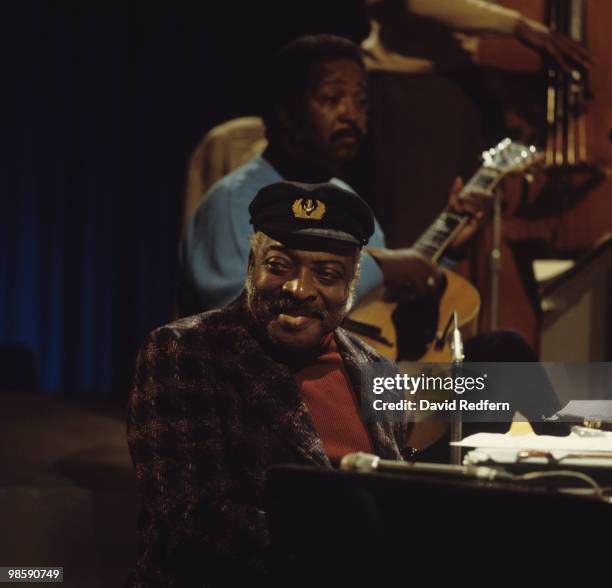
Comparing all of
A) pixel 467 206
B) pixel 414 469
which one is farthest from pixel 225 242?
pixel 414 469

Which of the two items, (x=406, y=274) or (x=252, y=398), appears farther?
(x=406, y=274)

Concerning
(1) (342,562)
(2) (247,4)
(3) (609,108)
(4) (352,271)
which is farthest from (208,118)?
(1) (342,562)

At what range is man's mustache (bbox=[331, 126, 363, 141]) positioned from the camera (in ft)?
9.81

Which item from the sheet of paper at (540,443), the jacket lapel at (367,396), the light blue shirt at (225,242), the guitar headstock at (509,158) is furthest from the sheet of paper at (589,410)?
the guitar headstock at (509,158)

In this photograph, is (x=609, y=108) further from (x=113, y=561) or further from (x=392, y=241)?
(x=113, y=561)

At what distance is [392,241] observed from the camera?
4121mm

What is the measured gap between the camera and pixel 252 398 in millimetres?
1738

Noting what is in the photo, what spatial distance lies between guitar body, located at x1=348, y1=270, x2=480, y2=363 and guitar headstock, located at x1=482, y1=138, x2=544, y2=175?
0.43 m

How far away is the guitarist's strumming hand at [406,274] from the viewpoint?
295 cm

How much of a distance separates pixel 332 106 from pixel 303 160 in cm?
18

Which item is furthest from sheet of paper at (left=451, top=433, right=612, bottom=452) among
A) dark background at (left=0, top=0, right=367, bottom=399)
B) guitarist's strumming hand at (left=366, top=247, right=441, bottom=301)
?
dark background at (left=0, top=0, right=367, bottom=399)

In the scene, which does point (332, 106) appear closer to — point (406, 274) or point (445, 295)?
point (406, 274)

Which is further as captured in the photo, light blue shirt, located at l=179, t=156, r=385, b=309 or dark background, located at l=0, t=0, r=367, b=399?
dark background, located at l=0, t=0, r=367, b=399

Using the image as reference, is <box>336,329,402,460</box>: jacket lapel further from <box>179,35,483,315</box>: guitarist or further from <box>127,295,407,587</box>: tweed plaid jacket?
<box>179,35,483,315</box>: guitarist
